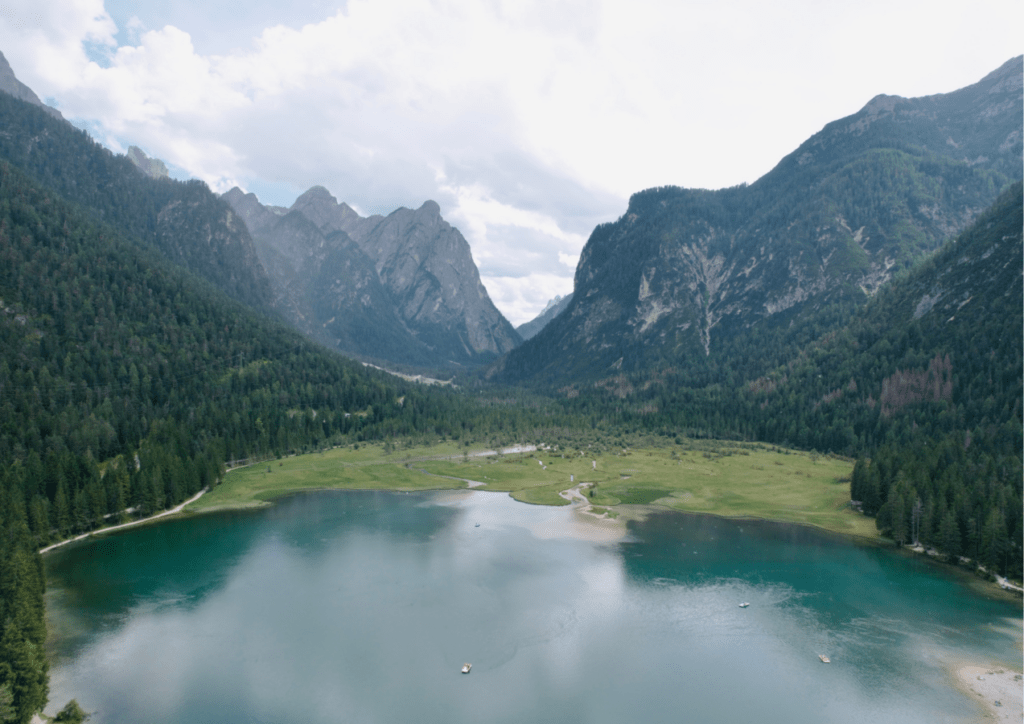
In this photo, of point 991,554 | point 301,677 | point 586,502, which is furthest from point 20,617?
point 991,554

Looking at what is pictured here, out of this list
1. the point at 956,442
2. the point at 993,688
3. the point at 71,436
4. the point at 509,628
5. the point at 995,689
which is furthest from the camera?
the point at 956,442

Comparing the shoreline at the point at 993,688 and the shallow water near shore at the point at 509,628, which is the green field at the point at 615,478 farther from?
the shoreline at the point at 993,688

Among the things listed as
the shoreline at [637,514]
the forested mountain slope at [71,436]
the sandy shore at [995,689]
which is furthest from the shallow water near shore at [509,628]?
the forested mountain slope at [71,436]

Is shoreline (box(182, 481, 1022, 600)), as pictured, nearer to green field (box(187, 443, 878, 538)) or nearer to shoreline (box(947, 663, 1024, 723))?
green field (box(187, 443, 878, 538))

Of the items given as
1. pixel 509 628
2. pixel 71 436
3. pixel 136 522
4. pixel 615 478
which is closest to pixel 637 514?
pixel 615 478

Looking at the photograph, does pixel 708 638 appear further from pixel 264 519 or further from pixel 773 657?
pixel 264 519

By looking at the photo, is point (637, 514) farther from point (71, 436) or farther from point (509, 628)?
point (71, 436)
